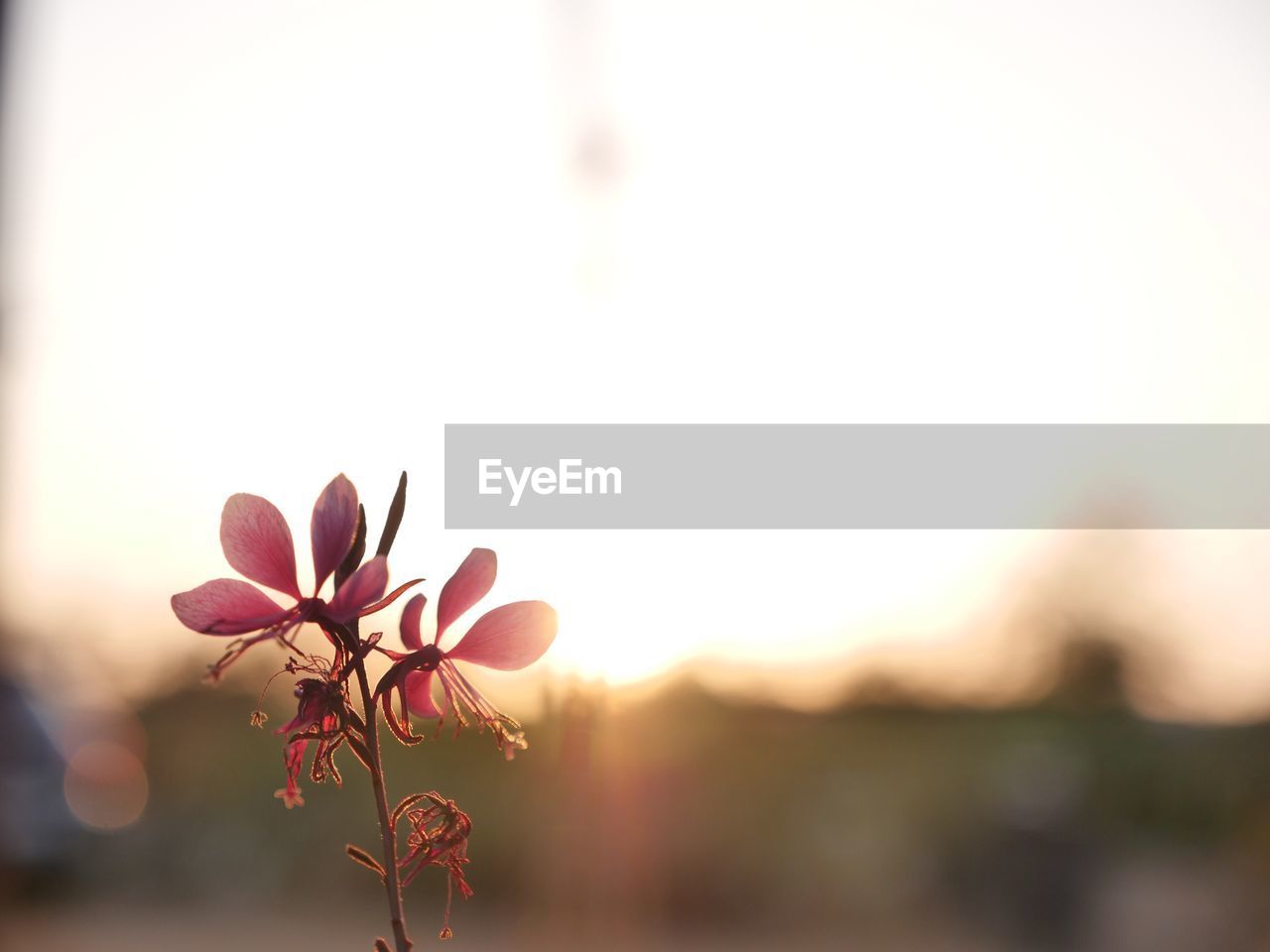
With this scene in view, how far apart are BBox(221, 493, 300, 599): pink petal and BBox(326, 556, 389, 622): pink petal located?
0.47 feet

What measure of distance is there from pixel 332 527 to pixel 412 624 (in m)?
0.14

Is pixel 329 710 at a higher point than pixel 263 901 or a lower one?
higher

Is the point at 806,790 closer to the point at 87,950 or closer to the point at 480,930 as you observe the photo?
the point at 480,930

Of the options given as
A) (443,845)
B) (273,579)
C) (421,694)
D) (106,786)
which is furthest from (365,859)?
(106,786)

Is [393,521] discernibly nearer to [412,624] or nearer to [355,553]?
[355,553]

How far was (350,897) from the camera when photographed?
1492 cm

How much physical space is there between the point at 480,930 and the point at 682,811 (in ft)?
9.25

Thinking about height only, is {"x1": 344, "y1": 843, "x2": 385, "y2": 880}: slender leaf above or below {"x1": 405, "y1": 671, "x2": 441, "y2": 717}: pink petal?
below

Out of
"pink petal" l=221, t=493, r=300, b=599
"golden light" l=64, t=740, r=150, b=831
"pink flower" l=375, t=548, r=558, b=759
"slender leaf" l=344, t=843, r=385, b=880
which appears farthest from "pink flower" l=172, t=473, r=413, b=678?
"golden light" l=64, t=740, r=150, b=831

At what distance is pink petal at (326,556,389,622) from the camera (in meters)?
1.07

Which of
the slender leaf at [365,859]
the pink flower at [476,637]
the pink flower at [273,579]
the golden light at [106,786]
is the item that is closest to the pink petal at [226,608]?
the pink flower at [273,579]

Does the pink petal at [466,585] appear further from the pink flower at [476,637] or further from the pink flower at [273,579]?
the pink flower at [273,579]

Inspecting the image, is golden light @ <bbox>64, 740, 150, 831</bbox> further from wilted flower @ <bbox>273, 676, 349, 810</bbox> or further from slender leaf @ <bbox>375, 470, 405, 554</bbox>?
slender leaf @ <bbox>375, 470, 405, 554</bbox>

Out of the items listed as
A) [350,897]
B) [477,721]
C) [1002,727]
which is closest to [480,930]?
[350,897]
